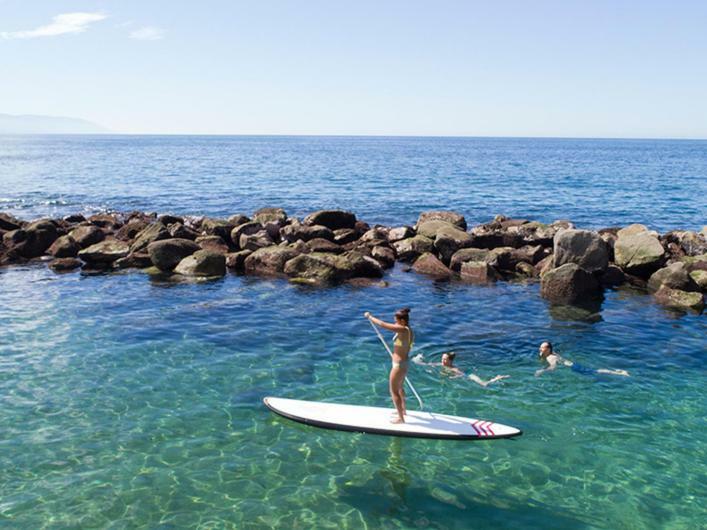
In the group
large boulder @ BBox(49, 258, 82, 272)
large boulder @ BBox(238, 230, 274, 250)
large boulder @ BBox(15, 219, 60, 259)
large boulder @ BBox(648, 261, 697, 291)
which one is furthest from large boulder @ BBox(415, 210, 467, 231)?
large boulder @ BBox(15, 219, 60, 259)

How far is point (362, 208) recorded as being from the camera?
50312 mm

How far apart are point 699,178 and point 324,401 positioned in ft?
292

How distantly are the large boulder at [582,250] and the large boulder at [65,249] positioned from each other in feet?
80.3

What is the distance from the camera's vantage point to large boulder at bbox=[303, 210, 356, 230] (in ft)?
113

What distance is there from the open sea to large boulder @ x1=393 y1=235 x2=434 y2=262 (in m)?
2.71

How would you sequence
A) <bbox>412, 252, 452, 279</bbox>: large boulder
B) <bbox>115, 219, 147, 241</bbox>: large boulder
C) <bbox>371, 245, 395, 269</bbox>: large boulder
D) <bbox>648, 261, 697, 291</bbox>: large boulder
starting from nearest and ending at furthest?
<bbox>648, 261, 697, 291</bbox>: large boulder → <bbox>412, 252, 452, 279</bbox>: large boulder → <bbox>371, 245, 395, 269</bbox>: large boulder → <bbox>115, 219, 147, 241</bbox>: large boulder

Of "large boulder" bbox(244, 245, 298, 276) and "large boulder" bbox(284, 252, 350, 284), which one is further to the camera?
"large boulder" bbox(244, 245, 298, 276)

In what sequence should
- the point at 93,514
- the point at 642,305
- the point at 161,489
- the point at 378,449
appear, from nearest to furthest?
1. the point at 93,514
2. the point at 161,489
3. the point at 378,449
4. the point at 642,305

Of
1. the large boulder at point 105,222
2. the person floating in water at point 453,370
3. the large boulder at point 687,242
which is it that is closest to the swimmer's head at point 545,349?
the person floating in water at point 453,370

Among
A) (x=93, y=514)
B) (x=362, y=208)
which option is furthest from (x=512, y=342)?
(x=362, y=208)

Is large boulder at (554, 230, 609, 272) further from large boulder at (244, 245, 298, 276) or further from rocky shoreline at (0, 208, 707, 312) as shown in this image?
large boulder at (244, 245, 298, 276)

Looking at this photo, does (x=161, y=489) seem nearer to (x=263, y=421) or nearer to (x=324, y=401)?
(x=263, y=421)

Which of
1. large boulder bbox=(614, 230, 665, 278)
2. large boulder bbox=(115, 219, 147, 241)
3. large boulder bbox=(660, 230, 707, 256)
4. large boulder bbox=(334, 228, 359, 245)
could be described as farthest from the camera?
large boulder bbox=(115, 219, 147, 241)

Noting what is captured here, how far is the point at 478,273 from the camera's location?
1107 inches
